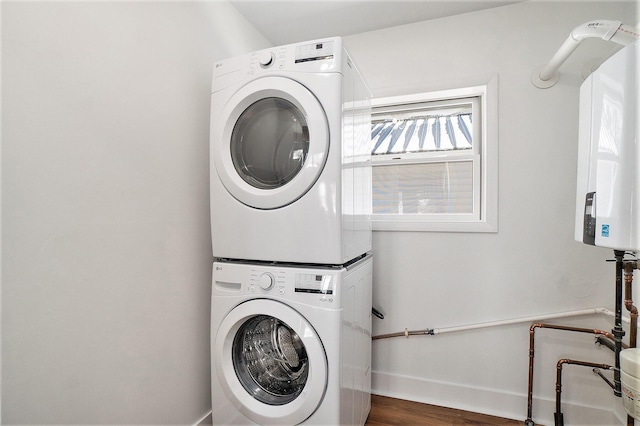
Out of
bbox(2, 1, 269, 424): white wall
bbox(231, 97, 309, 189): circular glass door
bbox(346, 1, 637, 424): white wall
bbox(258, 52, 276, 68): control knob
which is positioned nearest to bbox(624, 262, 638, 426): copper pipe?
bbox(346, 1, 637, 424): white wall

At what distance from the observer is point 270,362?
1.51 meters

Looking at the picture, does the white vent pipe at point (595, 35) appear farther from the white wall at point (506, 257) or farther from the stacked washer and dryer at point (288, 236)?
the stacked washer and dryer at point (288, 236)

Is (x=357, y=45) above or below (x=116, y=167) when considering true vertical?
above

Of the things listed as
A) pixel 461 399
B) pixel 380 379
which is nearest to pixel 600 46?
pixel 461 399

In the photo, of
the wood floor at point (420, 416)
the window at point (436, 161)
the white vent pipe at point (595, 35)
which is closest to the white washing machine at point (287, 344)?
the wood floor at point (420, 416)

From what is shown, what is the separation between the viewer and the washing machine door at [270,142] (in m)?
1.30

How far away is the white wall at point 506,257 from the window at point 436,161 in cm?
7

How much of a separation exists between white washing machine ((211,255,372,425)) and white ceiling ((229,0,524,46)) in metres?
1.51

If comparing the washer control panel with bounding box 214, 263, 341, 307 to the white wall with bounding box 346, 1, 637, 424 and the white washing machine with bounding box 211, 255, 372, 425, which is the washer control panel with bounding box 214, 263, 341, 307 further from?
the white wall with bounding box 346, 1, 637, 424

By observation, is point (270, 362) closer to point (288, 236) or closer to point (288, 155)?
point (288, 236)

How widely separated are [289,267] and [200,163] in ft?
2.35

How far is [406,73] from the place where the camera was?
210 cm

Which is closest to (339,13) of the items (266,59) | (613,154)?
(266,59)

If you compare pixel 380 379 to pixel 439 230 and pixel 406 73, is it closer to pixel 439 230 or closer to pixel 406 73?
pixel 439 230
